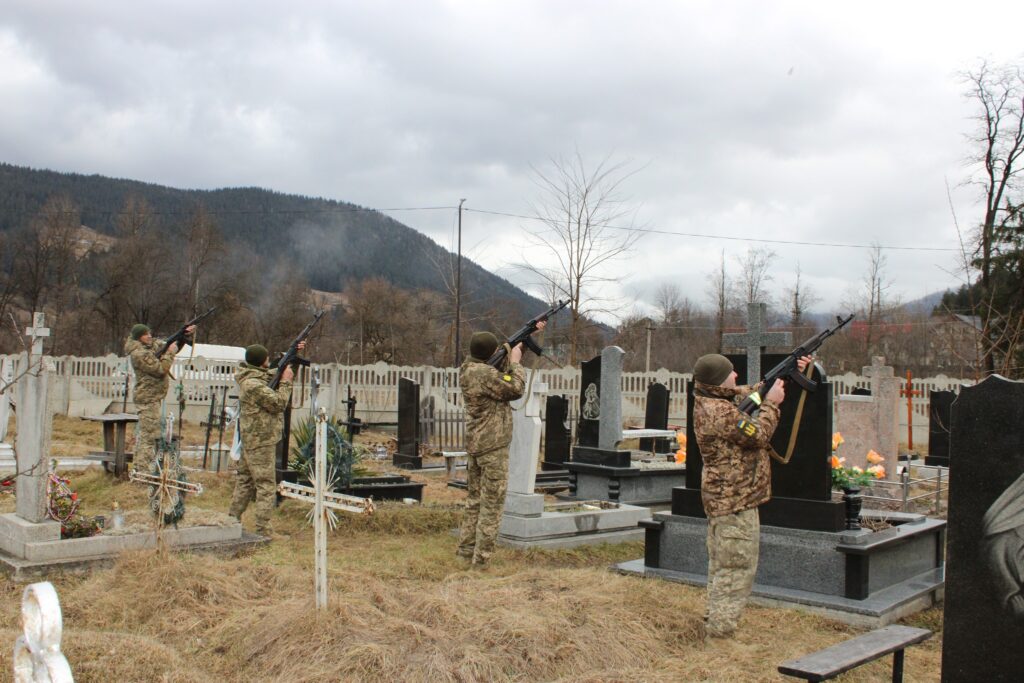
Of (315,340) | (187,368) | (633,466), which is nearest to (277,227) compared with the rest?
(315,340)

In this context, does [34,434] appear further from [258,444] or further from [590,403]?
[590,403]

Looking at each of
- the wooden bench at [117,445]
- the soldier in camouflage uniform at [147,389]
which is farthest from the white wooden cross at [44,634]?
the wooden bench at [117,445]

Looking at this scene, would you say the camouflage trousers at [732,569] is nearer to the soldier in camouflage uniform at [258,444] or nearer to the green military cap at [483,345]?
the green military cap at [483,345]

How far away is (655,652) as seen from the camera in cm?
522

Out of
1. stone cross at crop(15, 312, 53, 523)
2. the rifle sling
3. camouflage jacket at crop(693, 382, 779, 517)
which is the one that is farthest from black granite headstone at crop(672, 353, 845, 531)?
stone cross at crop(15, 312, 53, 523)

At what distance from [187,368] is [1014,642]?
23.6 m

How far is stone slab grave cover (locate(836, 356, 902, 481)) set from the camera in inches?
484

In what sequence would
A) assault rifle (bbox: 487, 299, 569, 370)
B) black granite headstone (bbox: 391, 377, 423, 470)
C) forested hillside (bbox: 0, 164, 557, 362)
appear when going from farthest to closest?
forested hillside (bbox: 0, 164, 557, 362), black granite headstone (bbox: 391, 377, 423, 470), assault rifle (bbox: 487, 299, 569, 370)

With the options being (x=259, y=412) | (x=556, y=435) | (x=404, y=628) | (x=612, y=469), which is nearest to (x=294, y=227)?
(x=556, y=435)

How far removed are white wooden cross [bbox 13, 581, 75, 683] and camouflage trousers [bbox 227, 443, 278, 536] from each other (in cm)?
627

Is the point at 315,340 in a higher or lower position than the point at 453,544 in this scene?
higher

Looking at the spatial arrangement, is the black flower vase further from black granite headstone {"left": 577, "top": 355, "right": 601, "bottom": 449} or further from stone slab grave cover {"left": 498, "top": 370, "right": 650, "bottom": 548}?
black granite headstone {"left": 577, "top": 355, "right": 601, "bottom": 449}

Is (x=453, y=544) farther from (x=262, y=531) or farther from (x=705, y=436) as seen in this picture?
(x=705, y=436)

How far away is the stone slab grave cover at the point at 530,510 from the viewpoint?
8.60 m
